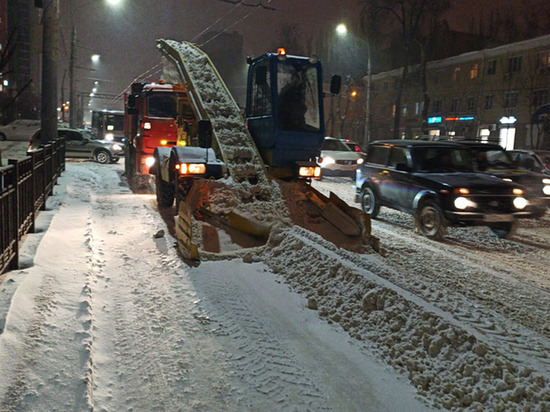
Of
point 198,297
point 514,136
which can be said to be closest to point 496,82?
point 514,136

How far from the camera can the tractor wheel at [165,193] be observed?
37.7 ft

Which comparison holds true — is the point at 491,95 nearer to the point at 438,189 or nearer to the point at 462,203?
the point at 438,189

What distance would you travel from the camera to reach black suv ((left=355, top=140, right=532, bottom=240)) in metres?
9.30

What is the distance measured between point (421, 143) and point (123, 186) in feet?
29.9

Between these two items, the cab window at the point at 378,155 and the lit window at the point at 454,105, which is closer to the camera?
the cab window at the point at 378,155

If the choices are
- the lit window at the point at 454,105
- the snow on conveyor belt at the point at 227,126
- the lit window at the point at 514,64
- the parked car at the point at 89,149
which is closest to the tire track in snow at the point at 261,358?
the snow on conveyor belt at the point at 227,126

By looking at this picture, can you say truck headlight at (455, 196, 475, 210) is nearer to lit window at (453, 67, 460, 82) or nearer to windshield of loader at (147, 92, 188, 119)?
windshield of loader at (147, 92, 188, 119)

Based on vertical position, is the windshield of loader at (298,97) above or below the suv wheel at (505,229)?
above

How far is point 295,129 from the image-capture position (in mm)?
9391

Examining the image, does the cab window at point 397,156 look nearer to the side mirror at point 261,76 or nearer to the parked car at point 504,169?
the parked car at point 504,169

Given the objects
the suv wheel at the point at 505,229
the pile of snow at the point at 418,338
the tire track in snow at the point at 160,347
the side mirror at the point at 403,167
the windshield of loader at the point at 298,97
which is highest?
the windshield of loader at the point at 298,97

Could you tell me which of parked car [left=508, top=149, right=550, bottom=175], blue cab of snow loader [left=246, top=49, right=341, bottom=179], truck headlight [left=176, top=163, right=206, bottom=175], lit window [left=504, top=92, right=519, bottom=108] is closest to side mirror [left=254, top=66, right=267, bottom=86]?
blue cab of snow loader [left=246, top=49, right=341, bottom=179]

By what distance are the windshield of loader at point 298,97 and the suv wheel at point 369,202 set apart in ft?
9.76

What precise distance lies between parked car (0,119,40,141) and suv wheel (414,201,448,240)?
45.4 meters
